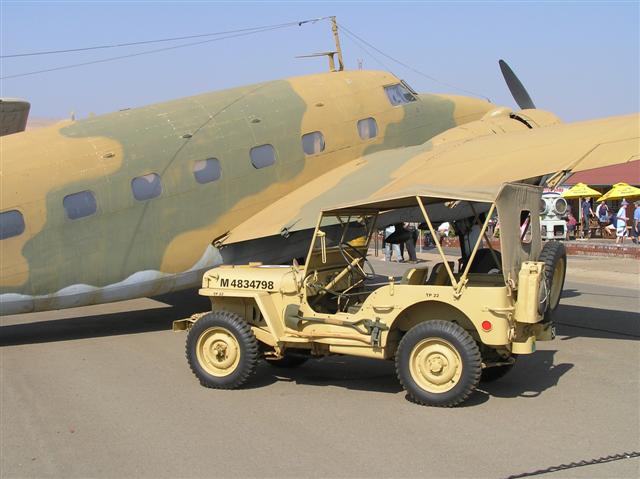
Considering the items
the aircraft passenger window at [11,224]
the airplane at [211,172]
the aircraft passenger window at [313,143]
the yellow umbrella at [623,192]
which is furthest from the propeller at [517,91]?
the yellow umbrella at [623,192]

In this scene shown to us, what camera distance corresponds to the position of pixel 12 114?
15.8 m

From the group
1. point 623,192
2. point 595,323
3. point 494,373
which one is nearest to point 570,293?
point 595,323

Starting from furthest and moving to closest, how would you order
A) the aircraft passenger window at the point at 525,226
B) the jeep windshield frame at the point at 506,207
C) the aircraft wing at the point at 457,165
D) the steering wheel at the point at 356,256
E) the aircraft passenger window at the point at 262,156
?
the aircraft passenger window at the point at 262,156 < the steering wheel at the point at 356,256 < the aircraft wing at the point at 457,165 < the aircraft passenger window at the point at 525,226 < the jeep windshield frame at the point at 506,207

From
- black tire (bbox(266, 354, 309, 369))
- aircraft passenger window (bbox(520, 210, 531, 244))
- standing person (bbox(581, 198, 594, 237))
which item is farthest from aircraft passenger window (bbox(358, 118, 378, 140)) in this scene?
standing person (bbox(581, 198, 594, 237))

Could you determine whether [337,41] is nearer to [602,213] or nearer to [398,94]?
[398,94]

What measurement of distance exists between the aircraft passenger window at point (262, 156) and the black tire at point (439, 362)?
5994 millimetres

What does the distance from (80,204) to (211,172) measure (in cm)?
229

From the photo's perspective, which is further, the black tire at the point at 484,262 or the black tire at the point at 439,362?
the black tire at the point at 484,262

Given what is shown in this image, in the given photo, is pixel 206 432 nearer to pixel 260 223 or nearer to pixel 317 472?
pixel 317 472

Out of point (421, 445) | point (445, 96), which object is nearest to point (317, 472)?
point (421, 445)

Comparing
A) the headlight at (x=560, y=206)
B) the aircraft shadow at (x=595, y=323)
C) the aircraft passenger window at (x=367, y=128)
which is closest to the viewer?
the aircraft shadow at (x=595, y=323)

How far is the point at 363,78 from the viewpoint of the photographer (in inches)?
579

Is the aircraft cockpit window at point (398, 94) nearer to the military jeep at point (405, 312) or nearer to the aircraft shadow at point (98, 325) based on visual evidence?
the military jeep at point (405, 312)

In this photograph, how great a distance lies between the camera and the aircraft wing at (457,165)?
31.6 ft
